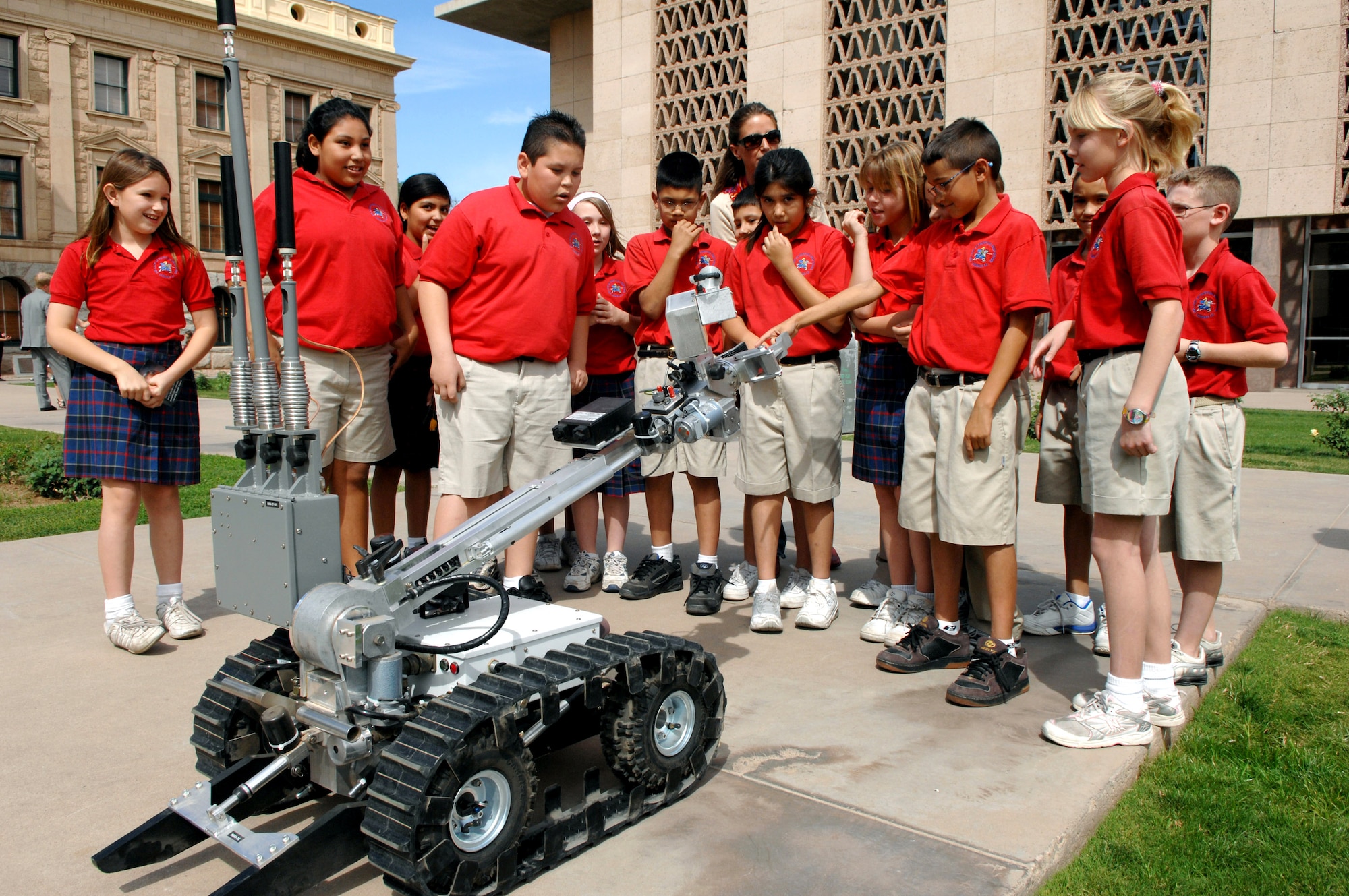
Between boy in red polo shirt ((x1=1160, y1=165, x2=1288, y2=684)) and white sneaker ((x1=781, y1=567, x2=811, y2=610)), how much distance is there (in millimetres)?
1611

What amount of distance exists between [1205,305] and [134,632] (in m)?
4.41

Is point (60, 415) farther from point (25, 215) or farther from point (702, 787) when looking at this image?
point (25, 215)

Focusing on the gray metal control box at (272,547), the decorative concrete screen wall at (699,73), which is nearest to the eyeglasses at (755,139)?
the gray metal control box at (272,547)

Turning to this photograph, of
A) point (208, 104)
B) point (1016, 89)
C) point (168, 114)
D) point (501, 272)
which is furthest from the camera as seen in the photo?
point (208, 104)

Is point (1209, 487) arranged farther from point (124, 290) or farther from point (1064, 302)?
point (124, 290)

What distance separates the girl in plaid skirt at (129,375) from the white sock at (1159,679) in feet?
12.3

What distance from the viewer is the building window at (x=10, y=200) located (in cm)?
2997

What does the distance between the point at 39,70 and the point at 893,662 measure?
35504 mm

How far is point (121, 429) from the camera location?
414 cm

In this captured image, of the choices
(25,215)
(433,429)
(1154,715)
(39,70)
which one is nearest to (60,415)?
(433,429)

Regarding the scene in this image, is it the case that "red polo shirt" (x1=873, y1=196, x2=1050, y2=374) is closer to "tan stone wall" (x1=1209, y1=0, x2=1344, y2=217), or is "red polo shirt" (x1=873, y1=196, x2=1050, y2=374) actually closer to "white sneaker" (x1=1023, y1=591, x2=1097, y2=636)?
"white sneaker" (x1=1023, y1=591, x2=1097, y2=636)

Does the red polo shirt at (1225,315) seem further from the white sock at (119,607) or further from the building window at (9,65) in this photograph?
the building window at (9,65)

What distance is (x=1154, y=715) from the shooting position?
3.33 m

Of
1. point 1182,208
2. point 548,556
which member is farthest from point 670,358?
point 1182,208
